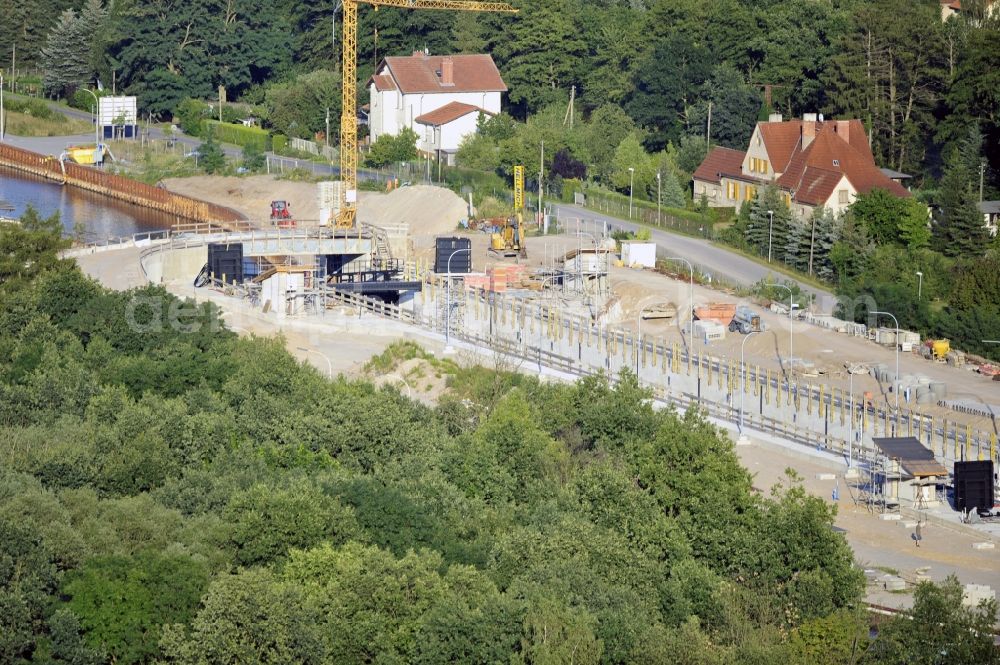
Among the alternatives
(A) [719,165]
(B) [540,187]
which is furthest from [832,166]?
(B) [540,187]

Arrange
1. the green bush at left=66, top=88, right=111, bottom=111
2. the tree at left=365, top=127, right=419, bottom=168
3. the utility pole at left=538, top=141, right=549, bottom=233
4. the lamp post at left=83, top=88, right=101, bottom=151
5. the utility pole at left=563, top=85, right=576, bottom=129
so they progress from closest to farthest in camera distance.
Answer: the utility pole at left=538, top=141, right=549, bottom=233, the tree at left=365, top=127, right=419, bottom=168, the utility pole at left=563, top=85, right=576, bottom=129, the lamp post at left=83, top=88, right=101, bottom=151, the green bush at left=66, top=88, right=111, bottom=111

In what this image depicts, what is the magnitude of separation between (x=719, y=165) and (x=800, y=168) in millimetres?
7765

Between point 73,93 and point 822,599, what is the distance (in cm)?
10913

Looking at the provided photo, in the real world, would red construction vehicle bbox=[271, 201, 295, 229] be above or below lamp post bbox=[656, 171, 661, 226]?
below

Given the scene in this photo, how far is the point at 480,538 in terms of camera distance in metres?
43.7

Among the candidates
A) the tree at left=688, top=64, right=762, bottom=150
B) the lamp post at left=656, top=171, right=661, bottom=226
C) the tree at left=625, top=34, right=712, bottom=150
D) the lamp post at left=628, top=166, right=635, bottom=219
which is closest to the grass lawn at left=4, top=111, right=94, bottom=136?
the tree at left=625, top=34, right=712, bottom=150

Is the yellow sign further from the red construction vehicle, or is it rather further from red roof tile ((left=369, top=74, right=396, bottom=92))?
red roof tile ((left=369, top=74, right=396, bottom=92))

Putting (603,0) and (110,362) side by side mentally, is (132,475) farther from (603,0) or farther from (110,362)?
(603,0)

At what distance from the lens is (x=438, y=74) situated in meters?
114

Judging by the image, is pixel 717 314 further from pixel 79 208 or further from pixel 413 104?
pixel 79 208

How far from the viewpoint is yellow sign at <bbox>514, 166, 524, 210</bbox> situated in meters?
94.6

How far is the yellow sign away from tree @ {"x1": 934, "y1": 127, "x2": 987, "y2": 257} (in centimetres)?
2104

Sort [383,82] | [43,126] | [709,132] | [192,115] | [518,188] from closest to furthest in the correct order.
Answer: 1. [518,188]
2. [709,132]
3. [383,82]
4. [192,115]
5. [43,126]

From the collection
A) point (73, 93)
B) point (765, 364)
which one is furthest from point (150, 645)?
point (73, 93)
